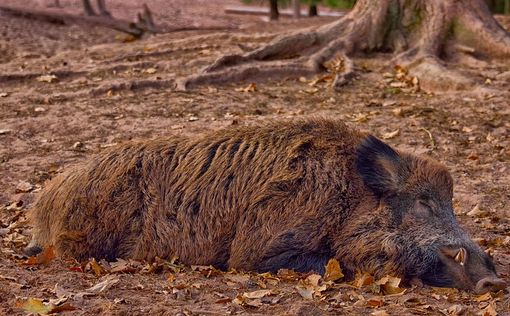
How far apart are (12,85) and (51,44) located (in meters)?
4.66

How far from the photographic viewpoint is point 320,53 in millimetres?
12492

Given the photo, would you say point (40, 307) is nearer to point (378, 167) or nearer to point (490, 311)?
point (490, 311)

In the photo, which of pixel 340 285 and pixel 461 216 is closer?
pixel 340 285

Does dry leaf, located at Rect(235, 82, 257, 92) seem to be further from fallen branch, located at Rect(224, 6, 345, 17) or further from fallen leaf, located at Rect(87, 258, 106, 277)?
fallen branch, located at Rect(224, 6, 345, 17)

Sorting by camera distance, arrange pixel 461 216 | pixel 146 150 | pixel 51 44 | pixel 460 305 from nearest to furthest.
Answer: pixel 460 305 < pixel 146 150 < pixel 461 216 < pixel 51 44

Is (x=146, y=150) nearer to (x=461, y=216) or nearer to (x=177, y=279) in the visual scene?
(x=177, y=279)

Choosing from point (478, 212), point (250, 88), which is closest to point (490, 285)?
point (478, 212)

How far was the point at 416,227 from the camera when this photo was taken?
5930 mm

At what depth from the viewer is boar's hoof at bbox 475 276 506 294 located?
17.9 ft

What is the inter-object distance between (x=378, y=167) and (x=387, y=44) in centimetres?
708

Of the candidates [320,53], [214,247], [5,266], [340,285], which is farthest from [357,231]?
[320,53]

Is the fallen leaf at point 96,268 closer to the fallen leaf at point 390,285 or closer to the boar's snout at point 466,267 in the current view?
the fallen leaf at point 390,285

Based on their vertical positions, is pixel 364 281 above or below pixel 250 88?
below

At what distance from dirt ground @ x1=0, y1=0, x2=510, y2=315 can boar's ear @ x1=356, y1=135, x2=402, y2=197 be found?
71cm
